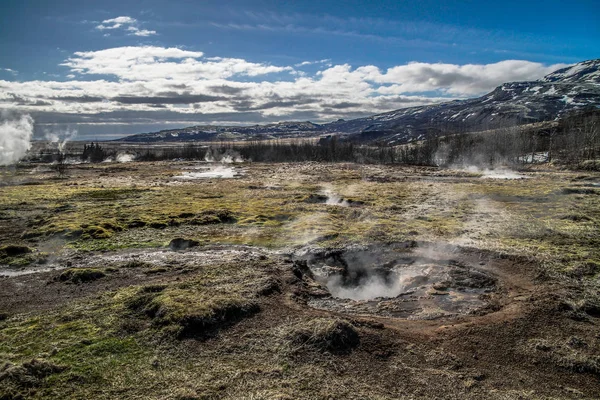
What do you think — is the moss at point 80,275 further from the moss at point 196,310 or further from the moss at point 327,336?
the moss at point 327,336

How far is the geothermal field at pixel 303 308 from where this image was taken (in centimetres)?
1189

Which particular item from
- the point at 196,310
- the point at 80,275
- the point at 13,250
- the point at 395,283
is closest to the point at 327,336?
the point at 196,310

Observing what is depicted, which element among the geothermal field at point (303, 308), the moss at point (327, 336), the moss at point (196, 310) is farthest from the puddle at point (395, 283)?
the moss at point (196, 310)

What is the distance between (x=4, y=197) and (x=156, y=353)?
59.6m

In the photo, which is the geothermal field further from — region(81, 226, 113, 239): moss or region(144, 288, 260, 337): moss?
region(81, 226, 113, 239): moss

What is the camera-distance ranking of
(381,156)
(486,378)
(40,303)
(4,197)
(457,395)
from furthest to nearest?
1. (381,156)
2. (4,197)
3. (40,303)
4. (486,378)
5. (457,395)

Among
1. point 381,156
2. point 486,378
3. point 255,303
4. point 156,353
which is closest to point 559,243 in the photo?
point 486,378

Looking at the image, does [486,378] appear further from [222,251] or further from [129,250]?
[129,250]

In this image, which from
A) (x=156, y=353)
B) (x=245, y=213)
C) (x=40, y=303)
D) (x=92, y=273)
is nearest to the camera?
(x=156, y=353)

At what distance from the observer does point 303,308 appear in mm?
17453

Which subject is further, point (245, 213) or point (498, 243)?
point (245, 213)

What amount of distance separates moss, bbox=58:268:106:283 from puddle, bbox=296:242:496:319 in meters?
12.5

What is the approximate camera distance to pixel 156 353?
1334 cm

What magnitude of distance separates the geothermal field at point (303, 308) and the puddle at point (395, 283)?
0.13 metres
